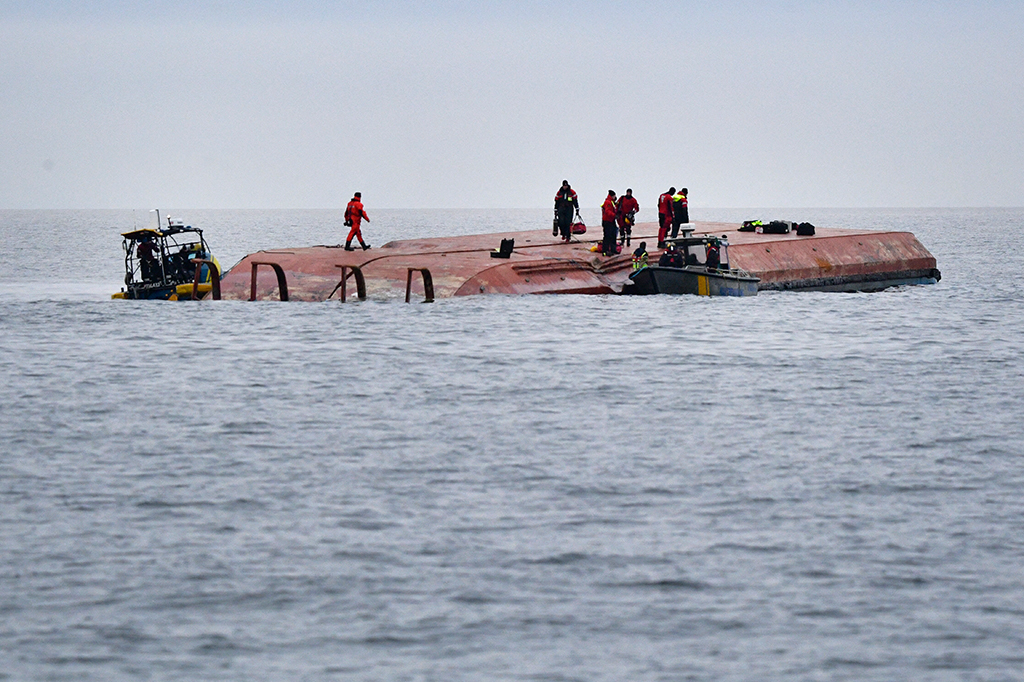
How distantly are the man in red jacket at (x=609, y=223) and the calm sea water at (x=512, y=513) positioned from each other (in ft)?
36.2

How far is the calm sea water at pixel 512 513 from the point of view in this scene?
10258 mm

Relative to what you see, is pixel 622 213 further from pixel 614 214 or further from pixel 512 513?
pixel 512 513

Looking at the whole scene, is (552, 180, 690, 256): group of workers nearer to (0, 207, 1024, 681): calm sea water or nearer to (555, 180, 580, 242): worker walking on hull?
(555, 180, 580, 242): worker walking on hull

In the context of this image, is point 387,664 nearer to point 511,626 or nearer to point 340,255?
point 511,626

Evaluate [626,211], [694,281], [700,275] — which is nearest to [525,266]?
[626,211]

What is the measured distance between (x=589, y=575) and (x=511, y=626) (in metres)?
1.51

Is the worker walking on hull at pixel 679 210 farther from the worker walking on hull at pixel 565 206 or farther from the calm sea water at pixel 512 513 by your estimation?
the calm sea water at pixel 512 513

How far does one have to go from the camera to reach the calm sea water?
10.3 m

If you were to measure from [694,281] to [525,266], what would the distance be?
547cm

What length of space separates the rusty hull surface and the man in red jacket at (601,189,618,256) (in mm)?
377

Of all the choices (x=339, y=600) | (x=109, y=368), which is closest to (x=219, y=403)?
(x=109, y=368)

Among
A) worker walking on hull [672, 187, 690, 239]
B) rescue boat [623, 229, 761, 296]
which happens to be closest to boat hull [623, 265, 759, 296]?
rescue boat [623, 229, 761, 296]

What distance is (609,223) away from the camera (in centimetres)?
4112

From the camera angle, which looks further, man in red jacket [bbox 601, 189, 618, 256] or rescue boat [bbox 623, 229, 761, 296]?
man in red jacket [bbox 601, 189, 618, 256]
